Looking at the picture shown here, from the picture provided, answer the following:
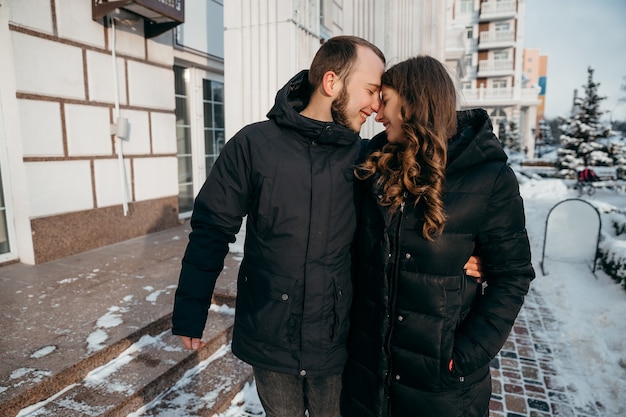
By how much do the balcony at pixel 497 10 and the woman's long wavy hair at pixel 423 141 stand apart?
165ft

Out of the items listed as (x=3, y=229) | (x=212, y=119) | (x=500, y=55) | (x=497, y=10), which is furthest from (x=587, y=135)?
(x=497, y=10)

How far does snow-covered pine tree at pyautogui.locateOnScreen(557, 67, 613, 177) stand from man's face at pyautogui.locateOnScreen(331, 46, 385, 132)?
2204 cm

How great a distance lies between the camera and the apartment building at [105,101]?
436 cm

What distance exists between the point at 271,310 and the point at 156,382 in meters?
1.45

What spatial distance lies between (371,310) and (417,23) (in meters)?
12.0

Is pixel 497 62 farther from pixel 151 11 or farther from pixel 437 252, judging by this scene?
pixel 437 252

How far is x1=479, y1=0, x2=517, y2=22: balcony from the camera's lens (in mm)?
42719

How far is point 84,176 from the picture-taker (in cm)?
503

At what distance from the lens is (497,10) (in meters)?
43.6

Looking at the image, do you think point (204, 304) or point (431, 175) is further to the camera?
point (204, 304)

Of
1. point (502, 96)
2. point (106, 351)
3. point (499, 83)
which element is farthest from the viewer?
point (499, 83)

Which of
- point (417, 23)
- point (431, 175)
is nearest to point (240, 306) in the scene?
point (431, 175)

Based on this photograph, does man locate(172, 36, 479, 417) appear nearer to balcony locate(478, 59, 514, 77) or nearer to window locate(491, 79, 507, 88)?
balcony locate(478, 59, 514, 77)

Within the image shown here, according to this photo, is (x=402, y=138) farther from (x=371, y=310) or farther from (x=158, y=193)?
(x=158, y=193)
